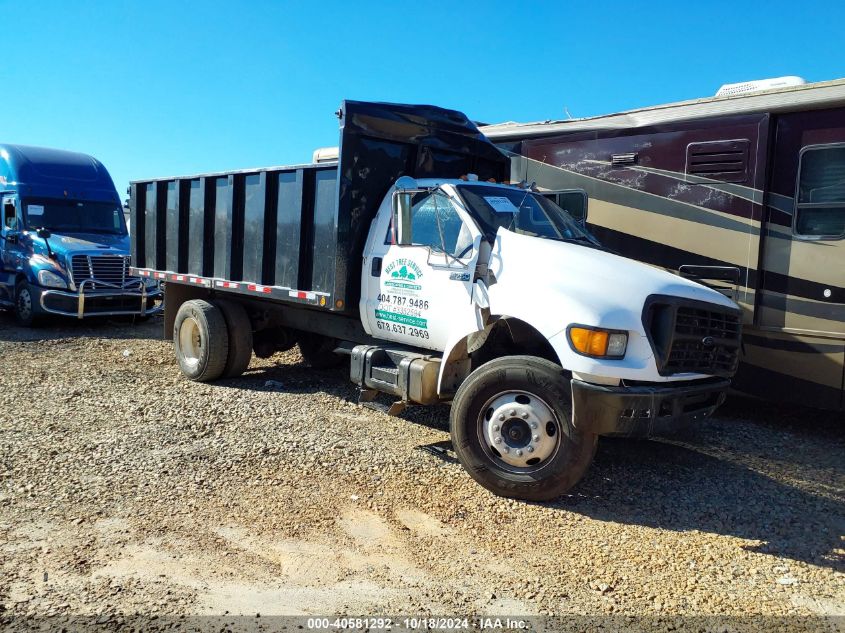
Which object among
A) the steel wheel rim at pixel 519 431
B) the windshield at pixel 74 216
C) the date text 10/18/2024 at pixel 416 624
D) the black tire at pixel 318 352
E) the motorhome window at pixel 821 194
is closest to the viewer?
the date text 10/18/2024 at pixel 416 624

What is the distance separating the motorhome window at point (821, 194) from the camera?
614 centimetres

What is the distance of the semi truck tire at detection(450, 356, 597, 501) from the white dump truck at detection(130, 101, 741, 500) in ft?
0.03

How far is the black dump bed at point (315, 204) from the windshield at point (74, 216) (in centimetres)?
581

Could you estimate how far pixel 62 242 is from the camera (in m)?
12.6

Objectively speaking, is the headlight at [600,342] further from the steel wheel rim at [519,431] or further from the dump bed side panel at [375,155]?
the dump bed side panel at [375,155]

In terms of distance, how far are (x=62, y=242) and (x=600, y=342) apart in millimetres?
11608

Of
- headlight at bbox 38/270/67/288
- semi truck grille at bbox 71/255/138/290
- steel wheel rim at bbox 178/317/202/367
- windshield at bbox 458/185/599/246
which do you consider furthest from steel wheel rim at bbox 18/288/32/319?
windshield at bbox 458/185/599/246

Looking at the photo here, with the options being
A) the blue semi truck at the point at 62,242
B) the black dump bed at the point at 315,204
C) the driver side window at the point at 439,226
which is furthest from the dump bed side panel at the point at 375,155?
the blue semi truck at the point at 62,242

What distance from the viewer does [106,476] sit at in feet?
16.0

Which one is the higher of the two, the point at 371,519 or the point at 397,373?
the point at 397,373

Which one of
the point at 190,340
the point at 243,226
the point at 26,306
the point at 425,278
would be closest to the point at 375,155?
the point at 425,278

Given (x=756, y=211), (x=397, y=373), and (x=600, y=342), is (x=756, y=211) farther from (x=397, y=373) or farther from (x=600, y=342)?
(x=397, y=373)

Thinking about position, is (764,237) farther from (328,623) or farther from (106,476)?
(106,476)

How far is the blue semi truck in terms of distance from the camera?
1231 centimetres
